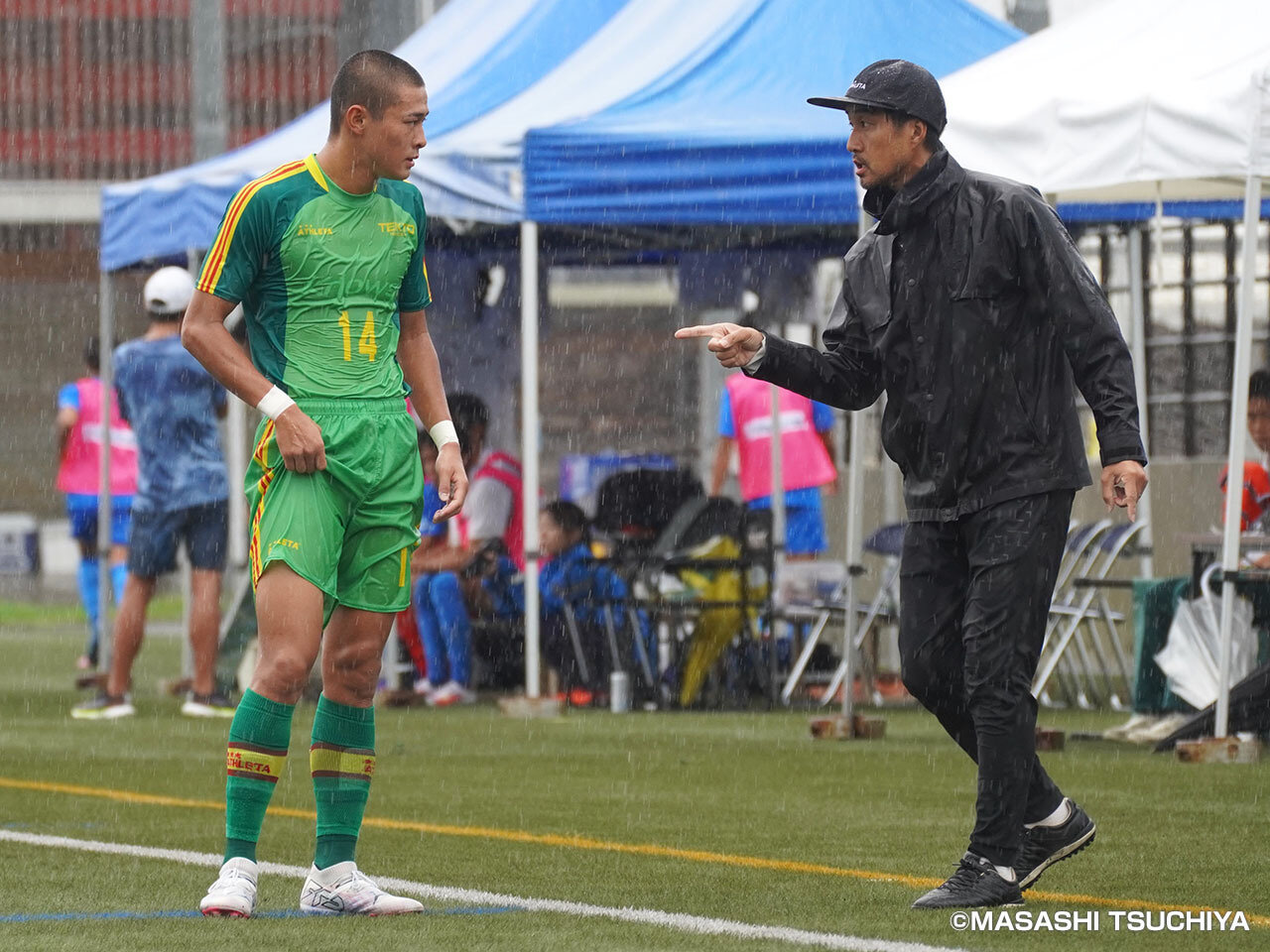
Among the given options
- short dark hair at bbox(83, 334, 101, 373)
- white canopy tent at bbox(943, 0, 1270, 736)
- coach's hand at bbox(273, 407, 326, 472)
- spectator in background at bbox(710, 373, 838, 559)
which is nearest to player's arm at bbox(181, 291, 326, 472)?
coach's hand at bbox(273, 407, 326, 472)

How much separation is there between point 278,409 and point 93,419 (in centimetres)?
1139

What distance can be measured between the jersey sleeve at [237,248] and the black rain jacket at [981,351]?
45.0 inches

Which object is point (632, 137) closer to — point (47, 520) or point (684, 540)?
point (684, 540)

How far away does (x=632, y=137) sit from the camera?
11.8 m

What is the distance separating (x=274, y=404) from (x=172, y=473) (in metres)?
6.75

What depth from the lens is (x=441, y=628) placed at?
43.8 feet

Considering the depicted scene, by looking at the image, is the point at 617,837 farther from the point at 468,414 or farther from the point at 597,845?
the point at 468,414

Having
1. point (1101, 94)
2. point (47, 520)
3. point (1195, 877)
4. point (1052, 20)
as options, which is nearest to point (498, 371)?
point (1052, 20)

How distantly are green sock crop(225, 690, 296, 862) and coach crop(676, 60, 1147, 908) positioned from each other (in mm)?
1245

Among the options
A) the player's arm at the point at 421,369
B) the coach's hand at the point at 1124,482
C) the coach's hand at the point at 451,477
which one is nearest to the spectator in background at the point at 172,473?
the player's arm at the point at 421,369

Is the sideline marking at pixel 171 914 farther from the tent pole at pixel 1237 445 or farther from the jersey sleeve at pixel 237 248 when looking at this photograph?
the tent pole at pixel 1237 445

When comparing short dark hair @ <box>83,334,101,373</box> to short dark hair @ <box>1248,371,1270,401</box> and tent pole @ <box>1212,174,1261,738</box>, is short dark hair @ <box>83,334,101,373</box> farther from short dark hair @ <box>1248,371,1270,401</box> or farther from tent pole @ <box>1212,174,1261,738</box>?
tent pole @ <box>1212,174,1261,738</box>

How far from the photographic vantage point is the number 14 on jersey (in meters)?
5.69

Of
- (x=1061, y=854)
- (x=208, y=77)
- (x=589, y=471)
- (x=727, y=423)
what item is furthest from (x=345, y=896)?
(x=208, y=77)
